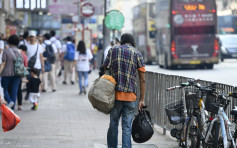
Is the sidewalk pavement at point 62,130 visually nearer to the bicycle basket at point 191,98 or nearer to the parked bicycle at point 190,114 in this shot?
the parked bicycle at point 190,114

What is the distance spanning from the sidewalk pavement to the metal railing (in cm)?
26

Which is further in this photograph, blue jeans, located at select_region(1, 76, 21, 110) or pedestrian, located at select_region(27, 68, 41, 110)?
A: pedestrian, located at select_region(27, 68, 41, 110)

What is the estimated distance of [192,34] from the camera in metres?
31.4

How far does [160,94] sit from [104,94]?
129 inches

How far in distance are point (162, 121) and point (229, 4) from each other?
6861cm

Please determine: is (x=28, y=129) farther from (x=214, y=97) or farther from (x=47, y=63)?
(x=47, y=63)

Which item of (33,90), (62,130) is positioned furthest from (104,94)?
(33,90)

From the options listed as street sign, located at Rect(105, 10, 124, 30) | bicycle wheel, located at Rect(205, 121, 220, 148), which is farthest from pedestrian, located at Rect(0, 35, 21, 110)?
bicycle wheel, located at Rect(205, 121, 220, 148)

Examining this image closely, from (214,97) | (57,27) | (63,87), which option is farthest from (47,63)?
(57,27)

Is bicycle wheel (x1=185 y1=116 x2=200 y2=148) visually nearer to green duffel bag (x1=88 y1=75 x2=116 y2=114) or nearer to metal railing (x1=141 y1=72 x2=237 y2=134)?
metal railing (x1=141 y1=72 x2=237 y2=134)

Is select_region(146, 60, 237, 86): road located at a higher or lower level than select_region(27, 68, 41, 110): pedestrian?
lower

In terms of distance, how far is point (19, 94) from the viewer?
1392 centimetres

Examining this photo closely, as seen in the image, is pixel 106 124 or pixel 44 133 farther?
pixel 106 124

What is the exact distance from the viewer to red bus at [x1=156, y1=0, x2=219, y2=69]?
30859 millimetres
